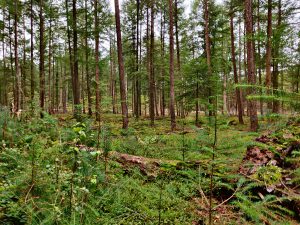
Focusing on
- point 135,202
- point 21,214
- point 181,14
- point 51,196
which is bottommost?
point 135,202

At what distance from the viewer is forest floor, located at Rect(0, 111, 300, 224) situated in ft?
7.93

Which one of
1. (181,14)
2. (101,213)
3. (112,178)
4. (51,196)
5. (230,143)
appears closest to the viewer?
(230,143)

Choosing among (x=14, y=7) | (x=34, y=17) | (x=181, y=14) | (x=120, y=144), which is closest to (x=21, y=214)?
(x=120, y=144)

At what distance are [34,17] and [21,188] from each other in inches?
755

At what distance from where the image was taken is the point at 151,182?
5777mm

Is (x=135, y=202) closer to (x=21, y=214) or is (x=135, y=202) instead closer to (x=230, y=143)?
(x=21, y=214)

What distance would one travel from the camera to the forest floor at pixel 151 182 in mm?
2418

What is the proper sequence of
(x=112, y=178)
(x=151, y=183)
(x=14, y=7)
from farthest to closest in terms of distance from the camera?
(x=14, y=7)
(x=151, y=183)
(x=112, y=178)

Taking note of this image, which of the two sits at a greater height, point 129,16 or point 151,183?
point 129,16

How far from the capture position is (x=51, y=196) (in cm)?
330

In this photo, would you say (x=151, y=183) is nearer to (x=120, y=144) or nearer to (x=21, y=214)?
(x=21, y=214)

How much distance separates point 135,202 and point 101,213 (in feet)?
2.45

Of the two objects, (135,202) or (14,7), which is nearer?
(135,202)

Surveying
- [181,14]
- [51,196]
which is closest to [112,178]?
[51,196]
